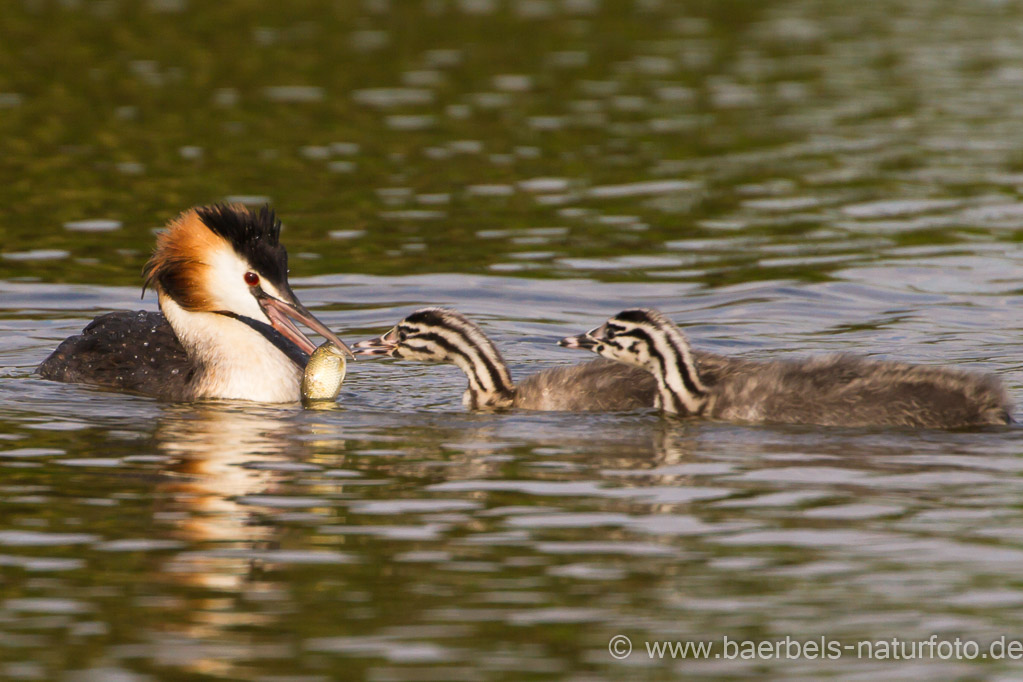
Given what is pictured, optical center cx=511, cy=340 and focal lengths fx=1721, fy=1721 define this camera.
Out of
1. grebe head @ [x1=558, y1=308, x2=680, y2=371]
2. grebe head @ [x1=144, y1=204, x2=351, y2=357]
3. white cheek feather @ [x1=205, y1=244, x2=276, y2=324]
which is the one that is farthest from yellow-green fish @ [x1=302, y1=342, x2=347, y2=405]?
grebe head @ [x1=558, y1=308, x2=680, y2=371]

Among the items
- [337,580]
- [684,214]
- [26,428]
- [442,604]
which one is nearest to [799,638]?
[442,604]

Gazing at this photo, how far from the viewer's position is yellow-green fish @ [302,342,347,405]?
10.8 meters

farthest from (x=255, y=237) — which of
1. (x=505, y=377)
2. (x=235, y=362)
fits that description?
(x=505, y=377)

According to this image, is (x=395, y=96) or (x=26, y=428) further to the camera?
(x=395, y=96)

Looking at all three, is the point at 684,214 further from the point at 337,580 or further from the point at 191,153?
the point at 337,580

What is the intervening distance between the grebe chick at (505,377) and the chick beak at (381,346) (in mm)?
26

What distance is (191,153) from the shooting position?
19.9 metres

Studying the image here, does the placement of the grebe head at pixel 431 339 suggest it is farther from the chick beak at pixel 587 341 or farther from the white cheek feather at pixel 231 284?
the white cheek feather at pixel 231 284

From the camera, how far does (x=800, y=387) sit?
32.7ft

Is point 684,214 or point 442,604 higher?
point 684,214

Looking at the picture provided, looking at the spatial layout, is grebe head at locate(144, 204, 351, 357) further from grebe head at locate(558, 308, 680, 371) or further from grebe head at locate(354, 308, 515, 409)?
grebe head at locate(558, 308, 680, 371)

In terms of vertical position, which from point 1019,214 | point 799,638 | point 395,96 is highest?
point 395,96

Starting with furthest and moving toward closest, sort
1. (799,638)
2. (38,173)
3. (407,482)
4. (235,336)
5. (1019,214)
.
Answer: (38,173) < (1019,214) < (235,336) < (407,482) < (799,638)

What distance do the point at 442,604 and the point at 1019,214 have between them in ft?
38.4
